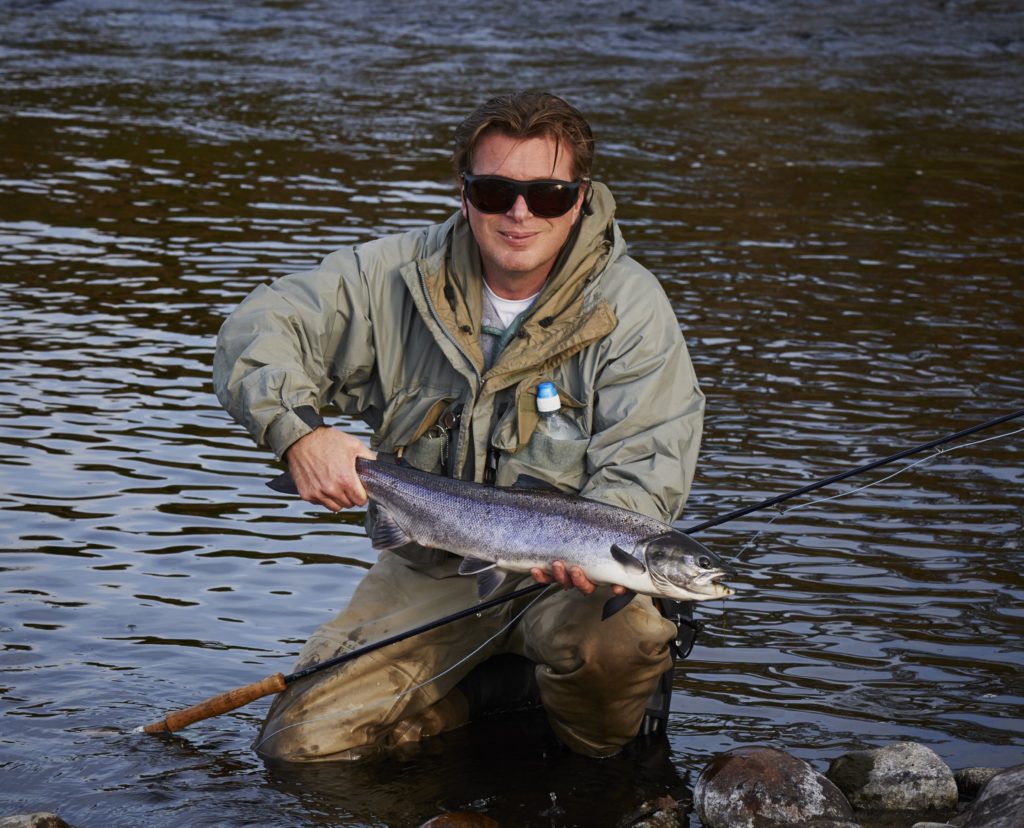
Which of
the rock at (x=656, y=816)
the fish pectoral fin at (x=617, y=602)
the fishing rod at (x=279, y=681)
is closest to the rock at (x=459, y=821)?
the rock at (x=656, y=816)

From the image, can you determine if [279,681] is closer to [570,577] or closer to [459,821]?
[459,821]

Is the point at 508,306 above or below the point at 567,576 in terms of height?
above

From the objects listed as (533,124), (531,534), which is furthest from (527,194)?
(531,534)

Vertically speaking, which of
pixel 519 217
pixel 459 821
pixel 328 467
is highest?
pixel 519 217

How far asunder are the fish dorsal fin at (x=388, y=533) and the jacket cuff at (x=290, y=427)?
31 cm

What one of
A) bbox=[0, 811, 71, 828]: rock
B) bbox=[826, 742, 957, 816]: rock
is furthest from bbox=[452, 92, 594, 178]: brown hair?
bbox=[0, 811, 71, 828]: rock

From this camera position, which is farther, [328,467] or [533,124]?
[533,124]

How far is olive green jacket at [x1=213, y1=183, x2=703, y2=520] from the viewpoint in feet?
15.8

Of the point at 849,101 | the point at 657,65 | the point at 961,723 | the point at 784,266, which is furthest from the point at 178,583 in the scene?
the point at 657,65

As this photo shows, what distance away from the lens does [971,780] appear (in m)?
4.84

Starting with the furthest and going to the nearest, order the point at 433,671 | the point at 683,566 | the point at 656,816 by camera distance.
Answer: the point at 433,671 → the point at 656,816 → the point at 683,566

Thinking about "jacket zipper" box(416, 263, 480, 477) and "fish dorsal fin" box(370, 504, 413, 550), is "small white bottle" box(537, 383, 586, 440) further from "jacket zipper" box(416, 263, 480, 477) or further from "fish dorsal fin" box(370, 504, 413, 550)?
"fish dorsal fin" box(370, 504, 413, 550)

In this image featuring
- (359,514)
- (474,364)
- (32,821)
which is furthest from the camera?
(359,514)

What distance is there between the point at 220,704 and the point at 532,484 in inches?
51.0
